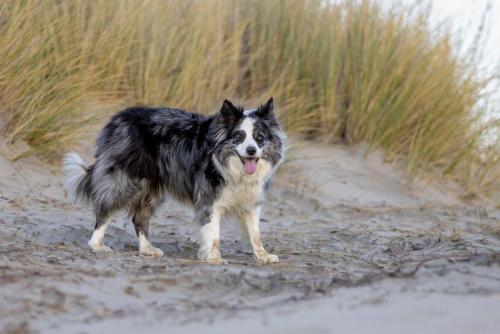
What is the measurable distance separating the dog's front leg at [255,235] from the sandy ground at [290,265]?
0.11m

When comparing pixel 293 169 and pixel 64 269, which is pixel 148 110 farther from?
pixel 293 169

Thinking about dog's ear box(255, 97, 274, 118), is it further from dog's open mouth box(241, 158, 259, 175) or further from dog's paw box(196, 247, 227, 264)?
dog's paw box(196, 247, 227, 264)

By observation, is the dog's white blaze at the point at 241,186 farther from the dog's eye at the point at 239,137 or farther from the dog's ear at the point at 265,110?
the dog's ear at the point at 265,110

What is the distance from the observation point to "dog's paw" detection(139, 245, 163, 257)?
5747mm

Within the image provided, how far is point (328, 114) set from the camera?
9156 millimetres

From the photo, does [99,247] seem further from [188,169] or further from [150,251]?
[188,169]

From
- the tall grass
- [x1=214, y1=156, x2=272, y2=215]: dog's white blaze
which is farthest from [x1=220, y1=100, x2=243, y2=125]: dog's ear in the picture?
the tall grass

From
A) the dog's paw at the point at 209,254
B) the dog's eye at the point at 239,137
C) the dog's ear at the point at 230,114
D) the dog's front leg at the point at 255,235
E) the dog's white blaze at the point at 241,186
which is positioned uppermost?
the dog's ear at the point at 230,114

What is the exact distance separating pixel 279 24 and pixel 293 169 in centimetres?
216

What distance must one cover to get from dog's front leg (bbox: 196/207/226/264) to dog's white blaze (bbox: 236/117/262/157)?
51 cm

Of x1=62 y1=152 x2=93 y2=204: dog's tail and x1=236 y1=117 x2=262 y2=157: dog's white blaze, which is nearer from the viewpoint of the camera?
x1=236 y1=117 x2=262 y2=157: dog's white blaze

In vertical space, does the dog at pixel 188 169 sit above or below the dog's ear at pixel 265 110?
below

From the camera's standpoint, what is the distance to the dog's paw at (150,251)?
575 centimetres

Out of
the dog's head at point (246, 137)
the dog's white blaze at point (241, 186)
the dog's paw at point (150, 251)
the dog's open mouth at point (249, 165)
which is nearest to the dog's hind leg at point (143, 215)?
the dog's paw at point (150, 251)
